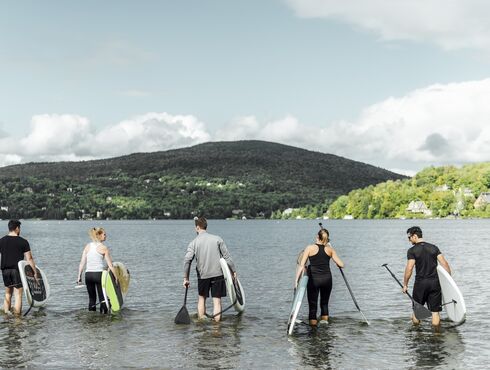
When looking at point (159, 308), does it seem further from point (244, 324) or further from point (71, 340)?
point (71, 340)

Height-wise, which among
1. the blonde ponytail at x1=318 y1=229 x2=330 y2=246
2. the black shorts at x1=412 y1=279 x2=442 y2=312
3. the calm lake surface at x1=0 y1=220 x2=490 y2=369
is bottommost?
the calm lake surface at x1=0 y1=220 x2=490 y2=369

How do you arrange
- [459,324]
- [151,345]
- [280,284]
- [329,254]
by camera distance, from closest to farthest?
[151,345] < [329,254] < [459,324] < [280,284]

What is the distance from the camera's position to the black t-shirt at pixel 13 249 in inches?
658

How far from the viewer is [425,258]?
14.8m

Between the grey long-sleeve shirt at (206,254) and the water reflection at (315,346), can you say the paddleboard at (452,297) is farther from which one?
the grey long-sleeve shirt at (206,254)

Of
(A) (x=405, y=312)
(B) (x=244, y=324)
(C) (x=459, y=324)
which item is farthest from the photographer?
(A) (x=405, y=312)

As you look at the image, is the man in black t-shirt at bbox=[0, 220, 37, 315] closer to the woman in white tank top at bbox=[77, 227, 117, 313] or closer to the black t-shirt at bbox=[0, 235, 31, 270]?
the black t-shirt at bbox=[0, 235, 31, 270]

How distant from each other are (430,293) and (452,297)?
1.22 m

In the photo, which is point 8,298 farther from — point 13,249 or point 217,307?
point 217,307

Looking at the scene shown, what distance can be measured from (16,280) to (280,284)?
16.1 m

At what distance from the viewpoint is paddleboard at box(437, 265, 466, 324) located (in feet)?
50.3

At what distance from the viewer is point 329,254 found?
1516 cm

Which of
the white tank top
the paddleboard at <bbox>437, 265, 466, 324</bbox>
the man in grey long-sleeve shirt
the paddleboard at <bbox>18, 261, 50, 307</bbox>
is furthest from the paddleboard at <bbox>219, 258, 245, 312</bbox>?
the paddleboard at <bbox>18, 261, 50, 307</bbox>

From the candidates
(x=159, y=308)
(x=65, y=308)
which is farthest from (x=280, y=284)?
(x=65, y=308)
